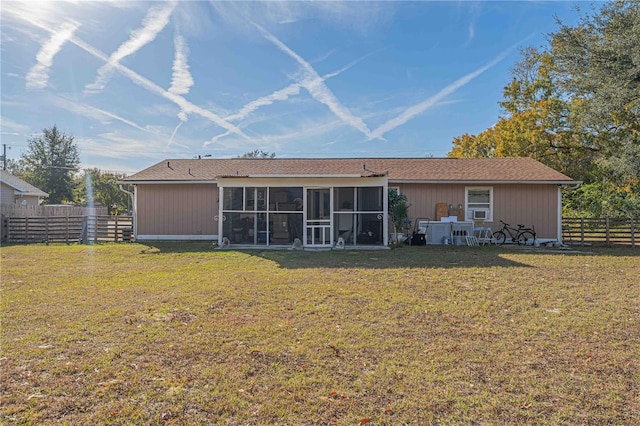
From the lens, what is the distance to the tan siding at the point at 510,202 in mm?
13133

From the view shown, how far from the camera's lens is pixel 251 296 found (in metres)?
5.34

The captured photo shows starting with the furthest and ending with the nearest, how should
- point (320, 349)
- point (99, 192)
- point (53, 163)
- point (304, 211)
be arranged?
1. point (53, 163)
2. point (99, 192)
3. point (304, 211)
4. point (320, 349)

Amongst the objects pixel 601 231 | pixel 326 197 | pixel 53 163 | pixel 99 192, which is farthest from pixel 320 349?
pixel 53 163

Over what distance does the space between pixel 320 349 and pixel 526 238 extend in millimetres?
12175

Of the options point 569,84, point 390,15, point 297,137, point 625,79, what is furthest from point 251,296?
point 297,137

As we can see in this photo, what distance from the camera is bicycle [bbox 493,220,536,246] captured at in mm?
13062

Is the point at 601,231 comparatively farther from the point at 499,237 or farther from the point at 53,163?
the point at 53,163

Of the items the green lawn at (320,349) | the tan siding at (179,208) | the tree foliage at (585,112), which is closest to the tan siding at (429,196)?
the tree foliage at (585,112)

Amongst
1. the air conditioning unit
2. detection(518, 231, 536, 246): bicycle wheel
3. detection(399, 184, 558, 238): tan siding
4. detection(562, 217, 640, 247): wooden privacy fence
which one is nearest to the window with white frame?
the air conditioning unit

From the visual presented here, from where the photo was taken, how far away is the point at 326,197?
11344mm

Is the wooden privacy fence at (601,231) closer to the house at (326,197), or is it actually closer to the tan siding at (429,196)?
the house at (326,197)

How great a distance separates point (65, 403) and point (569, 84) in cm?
1759

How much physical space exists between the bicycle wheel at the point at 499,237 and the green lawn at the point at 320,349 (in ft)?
20.5

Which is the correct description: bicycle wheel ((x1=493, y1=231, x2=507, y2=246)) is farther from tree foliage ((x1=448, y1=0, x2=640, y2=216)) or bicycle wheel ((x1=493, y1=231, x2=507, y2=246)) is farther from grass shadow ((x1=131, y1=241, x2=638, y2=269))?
tree foliage ((x1=448, y1=0, x2=640, y2=216))
